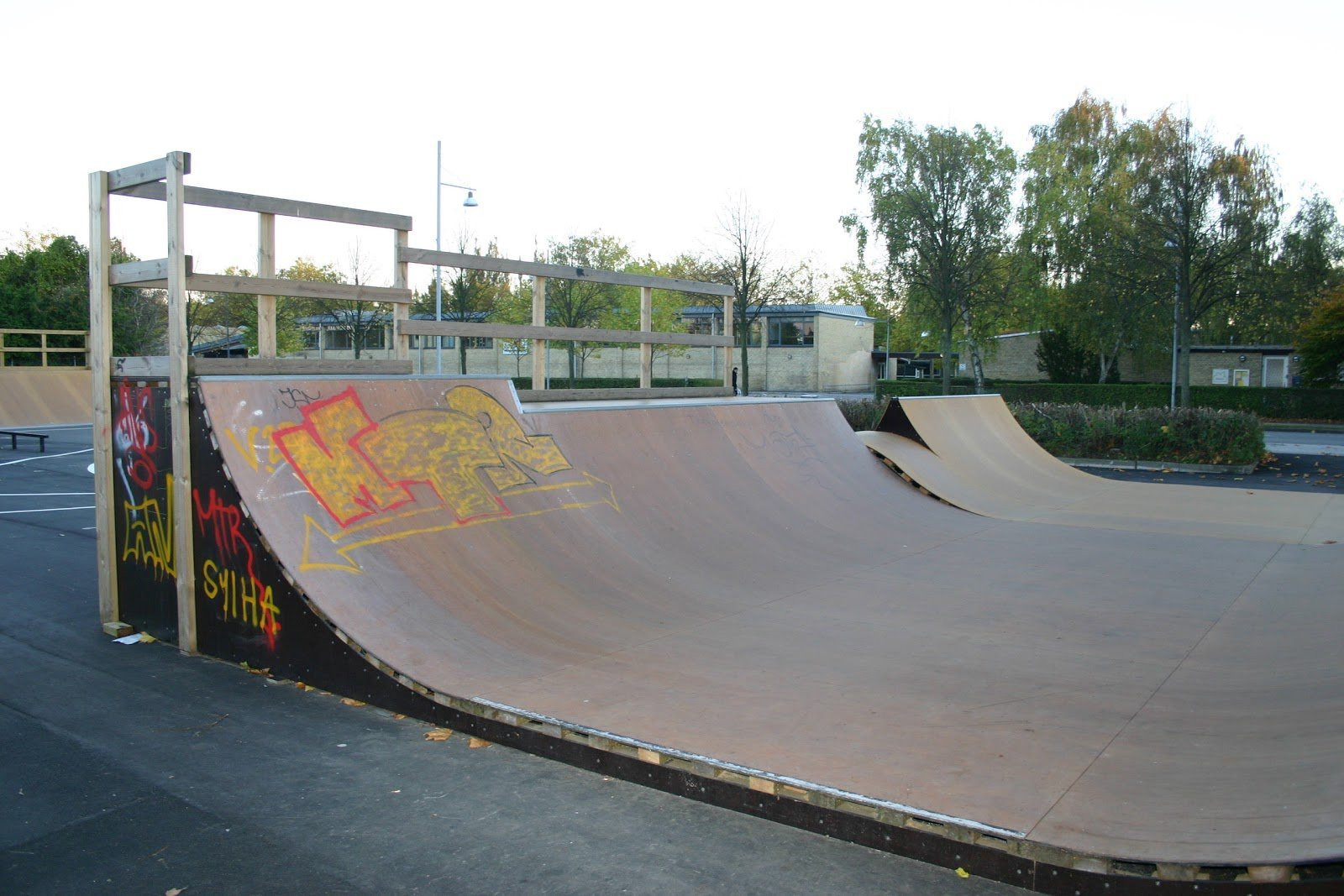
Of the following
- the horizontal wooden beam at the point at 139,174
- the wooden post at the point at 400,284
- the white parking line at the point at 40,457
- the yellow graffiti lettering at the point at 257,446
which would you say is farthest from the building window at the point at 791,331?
the yellow graffiti lettering at the point at 257,446

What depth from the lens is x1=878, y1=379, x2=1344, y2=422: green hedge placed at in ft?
109

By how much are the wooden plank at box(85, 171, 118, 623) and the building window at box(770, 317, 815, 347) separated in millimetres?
47536

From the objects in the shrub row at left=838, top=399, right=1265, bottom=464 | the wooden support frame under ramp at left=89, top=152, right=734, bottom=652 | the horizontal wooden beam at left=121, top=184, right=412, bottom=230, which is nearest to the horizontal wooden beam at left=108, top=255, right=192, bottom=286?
the wooden support frame under ramp at left=89, top=152, right=734, bottom=652

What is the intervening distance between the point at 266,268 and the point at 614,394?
14.5ft

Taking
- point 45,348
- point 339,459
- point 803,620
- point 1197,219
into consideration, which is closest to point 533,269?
point 339,459

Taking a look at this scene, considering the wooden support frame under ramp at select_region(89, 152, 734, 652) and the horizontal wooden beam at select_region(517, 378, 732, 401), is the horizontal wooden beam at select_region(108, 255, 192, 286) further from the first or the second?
the horizontal wooden beam at select_region(517, 378, 732, 401)

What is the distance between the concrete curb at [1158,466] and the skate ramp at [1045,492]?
376 cm

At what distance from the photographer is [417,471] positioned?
6.05m

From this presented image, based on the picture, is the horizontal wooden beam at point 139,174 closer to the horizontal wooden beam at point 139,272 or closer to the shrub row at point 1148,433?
the horizontal wooden beam at point 139,272

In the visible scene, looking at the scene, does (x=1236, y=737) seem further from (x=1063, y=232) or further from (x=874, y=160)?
(x=1063, y=232)

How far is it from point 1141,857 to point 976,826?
1.58ft

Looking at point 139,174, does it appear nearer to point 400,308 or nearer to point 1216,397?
point 400,308

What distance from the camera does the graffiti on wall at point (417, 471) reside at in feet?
17.8

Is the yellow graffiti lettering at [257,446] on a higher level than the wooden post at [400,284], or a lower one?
lower
